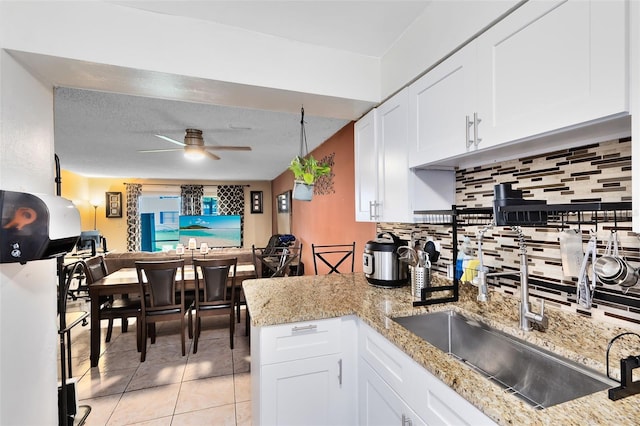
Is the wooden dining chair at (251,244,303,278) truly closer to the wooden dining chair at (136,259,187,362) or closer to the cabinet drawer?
the wooden dining chair at (136,259,187,362)

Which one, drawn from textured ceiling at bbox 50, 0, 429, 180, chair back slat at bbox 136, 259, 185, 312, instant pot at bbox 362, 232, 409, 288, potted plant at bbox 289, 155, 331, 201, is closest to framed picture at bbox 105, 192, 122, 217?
textured ceiling at bbox 50, 0, 429, 180

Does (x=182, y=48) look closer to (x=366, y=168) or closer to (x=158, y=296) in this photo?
(x=366, y=168)

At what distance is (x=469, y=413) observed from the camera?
2.74 feet

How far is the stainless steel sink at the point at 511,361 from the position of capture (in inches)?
39.1

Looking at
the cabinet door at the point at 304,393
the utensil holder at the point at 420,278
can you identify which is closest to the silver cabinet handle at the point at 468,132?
the utensil holder at the point at 420,278

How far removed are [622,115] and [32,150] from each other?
236 centimetres

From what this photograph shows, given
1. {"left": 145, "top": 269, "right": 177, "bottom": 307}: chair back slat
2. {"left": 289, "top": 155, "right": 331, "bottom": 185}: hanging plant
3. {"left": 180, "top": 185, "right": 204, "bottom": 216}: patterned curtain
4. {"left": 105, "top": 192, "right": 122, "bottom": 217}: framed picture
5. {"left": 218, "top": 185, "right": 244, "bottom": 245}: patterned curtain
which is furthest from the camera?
{"left": 218, "top": 185, "right": 244, "bottom": 245}: patterned curtain

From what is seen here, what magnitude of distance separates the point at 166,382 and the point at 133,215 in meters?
6.13

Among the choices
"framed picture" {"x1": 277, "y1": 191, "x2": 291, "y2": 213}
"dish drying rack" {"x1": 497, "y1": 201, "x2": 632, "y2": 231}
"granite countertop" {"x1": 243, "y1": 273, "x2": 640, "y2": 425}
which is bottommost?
"granite countertop" {"x1": 243, "y1": 273, "x2": 640, "y2": 425}

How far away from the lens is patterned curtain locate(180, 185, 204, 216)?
7.88 m

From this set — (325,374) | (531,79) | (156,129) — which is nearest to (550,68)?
(531,79)

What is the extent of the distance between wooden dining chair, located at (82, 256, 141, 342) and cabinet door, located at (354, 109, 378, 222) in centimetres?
242

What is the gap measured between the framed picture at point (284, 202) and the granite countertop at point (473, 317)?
4.02 m

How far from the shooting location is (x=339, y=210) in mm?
3324
